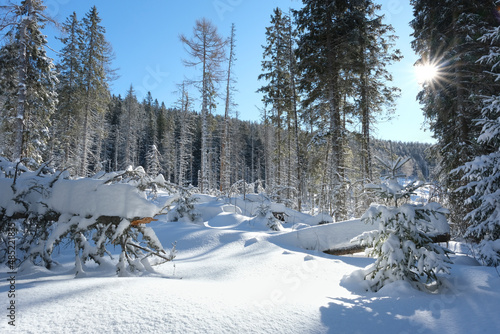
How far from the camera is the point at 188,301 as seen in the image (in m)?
2.09

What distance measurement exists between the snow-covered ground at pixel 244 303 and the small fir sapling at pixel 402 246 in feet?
0.63

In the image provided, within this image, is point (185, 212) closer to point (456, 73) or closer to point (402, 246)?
point (402, 246)

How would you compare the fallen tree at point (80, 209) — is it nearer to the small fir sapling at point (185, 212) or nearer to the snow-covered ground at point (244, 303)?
the snow-covered ground at point (244, 303)

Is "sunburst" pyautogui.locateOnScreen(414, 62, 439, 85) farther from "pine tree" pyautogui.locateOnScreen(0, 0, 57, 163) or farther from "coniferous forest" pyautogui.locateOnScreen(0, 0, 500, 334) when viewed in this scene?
"pine tree" pyautogui.locateOnScreen(0, 0, 57, 163)

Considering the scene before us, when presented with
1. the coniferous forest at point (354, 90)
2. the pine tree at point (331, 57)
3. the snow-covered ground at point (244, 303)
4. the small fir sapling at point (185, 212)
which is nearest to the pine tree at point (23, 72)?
the coniferous forest at point (354, 90)

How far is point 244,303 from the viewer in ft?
7.34

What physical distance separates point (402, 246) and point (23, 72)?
42.5 ft

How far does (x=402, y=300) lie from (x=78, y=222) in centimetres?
382

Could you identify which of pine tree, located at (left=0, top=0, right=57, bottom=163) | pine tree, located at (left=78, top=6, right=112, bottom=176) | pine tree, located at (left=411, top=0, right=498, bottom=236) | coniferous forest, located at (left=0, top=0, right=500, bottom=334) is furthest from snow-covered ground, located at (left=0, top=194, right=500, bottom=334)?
pine tree, located at (left=78, top=6, right=112, bottom=176)

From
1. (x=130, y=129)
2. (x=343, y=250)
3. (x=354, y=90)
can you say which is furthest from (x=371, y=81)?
(x=130, y=129)

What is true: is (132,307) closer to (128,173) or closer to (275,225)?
(128,173)

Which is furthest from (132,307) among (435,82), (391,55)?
(391,55)

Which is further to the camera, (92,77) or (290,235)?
(92,77)

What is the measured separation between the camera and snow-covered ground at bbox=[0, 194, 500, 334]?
5.62 ft
